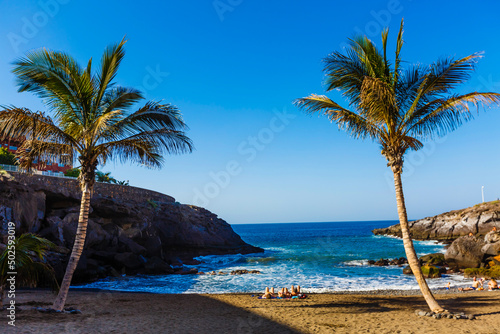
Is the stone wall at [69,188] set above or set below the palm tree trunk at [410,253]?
above

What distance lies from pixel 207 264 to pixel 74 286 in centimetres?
1901

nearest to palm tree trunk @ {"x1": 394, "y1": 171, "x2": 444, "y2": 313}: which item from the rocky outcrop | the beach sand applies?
the beach sand

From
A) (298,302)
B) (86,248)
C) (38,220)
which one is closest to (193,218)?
(86,248)

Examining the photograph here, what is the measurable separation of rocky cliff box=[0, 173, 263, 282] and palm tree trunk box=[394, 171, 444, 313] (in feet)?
73.3

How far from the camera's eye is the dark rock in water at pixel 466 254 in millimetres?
27422

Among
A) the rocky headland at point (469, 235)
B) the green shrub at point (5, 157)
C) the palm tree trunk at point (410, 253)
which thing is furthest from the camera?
the green shrub at point (5, 157)

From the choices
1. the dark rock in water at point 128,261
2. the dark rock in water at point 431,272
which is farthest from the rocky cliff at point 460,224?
the dark rock in water at point 128,261

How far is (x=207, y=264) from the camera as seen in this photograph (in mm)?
39594

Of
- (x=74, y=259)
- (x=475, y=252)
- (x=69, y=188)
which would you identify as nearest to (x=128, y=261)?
(x=69, y=188)

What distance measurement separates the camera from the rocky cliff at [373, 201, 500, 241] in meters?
55.9

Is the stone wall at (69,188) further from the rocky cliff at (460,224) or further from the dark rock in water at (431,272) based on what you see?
the rocky cliff at (460,224)

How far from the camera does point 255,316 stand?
12.6 m

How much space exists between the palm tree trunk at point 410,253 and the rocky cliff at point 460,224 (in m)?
54.1

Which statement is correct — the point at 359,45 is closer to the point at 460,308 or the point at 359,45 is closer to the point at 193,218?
the point at 460,308
